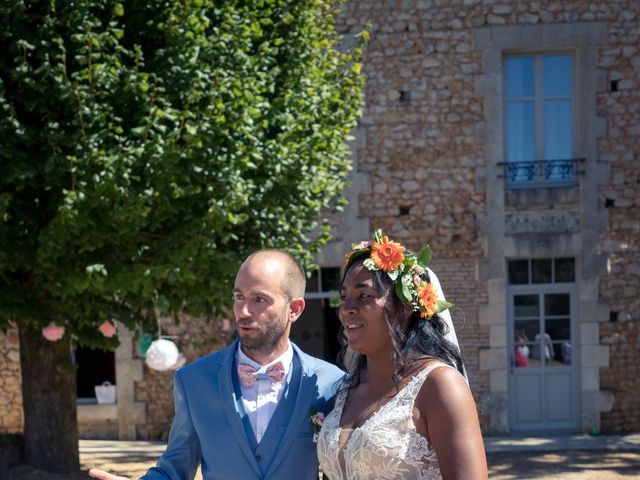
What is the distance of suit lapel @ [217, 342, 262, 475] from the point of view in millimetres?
3121

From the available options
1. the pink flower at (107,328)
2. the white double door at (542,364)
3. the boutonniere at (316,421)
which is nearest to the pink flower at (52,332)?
the pink flower at (107,328)

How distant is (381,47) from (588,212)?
353 centimetres

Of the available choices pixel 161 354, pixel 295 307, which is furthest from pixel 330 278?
pixel 295 307

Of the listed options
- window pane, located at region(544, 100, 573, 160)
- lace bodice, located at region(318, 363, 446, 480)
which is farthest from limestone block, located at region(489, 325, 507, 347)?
lace bodice, located at region(318, 363, 446, 480)

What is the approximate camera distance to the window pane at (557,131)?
11852 millimetres

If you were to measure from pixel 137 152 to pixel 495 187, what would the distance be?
632 centimetres

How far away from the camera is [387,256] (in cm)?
298

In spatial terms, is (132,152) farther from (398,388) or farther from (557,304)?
(557,304)

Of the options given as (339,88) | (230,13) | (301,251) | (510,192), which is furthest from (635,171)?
(230,13)

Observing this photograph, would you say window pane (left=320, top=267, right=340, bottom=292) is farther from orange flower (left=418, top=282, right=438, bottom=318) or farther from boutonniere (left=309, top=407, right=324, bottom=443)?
orange flower (left=418, top=282, right=438, bottom=318)

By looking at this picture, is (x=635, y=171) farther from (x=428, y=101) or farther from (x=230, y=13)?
(x=230, y=13)

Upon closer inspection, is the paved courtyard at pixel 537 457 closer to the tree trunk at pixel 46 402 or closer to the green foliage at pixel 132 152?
the tree trunk at pixel 46 402

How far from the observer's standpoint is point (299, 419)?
10.4ft

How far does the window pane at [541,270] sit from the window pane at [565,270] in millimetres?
107
